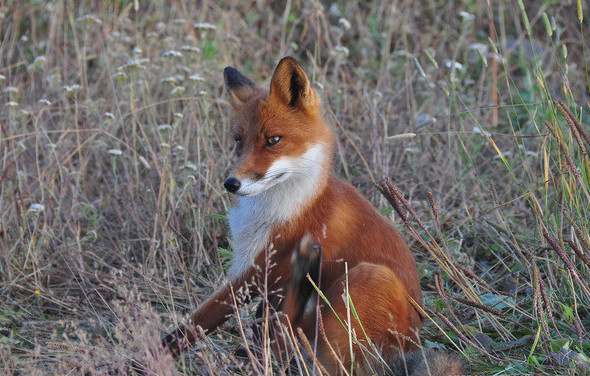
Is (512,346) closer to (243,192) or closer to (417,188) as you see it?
(243,192)

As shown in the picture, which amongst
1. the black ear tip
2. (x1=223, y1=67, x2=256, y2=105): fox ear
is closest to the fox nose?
(x1=223, y1=67, x2=256, y2=105): fox ear

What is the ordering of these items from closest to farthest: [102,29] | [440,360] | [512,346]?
[440,360]
[512,346]
[102,29]

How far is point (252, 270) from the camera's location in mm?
3432

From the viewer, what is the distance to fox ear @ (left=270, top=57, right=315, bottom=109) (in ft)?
11.8

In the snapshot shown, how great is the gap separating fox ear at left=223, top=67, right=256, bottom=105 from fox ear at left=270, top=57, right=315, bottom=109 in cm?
35

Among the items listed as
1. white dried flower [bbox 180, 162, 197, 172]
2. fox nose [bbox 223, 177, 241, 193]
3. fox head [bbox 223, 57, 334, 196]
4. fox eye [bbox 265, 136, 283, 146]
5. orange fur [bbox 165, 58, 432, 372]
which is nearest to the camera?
orange fur [bbox 165, 58, 432, 372]

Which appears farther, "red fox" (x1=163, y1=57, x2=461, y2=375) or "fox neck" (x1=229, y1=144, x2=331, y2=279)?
"fox neck" (x1=229, y1=144, x2=331, y2=279)

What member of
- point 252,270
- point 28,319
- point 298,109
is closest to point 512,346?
point 252,270

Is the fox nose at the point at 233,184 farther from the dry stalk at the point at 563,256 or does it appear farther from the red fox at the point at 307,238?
the dry stalk at the point at 563,256

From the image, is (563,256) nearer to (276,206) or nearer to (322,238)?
(322,238)

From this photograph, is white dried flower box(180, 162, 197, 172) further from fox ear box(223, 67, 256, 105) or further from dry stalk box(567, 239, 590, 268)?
dry stalk box(567, 239, 590, 268)

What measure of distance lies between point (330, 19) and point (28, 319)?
659 centimetres

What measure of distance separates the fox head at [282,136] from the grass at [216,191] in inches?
26.7

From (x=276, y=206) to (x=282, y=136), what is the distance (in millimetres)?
415
